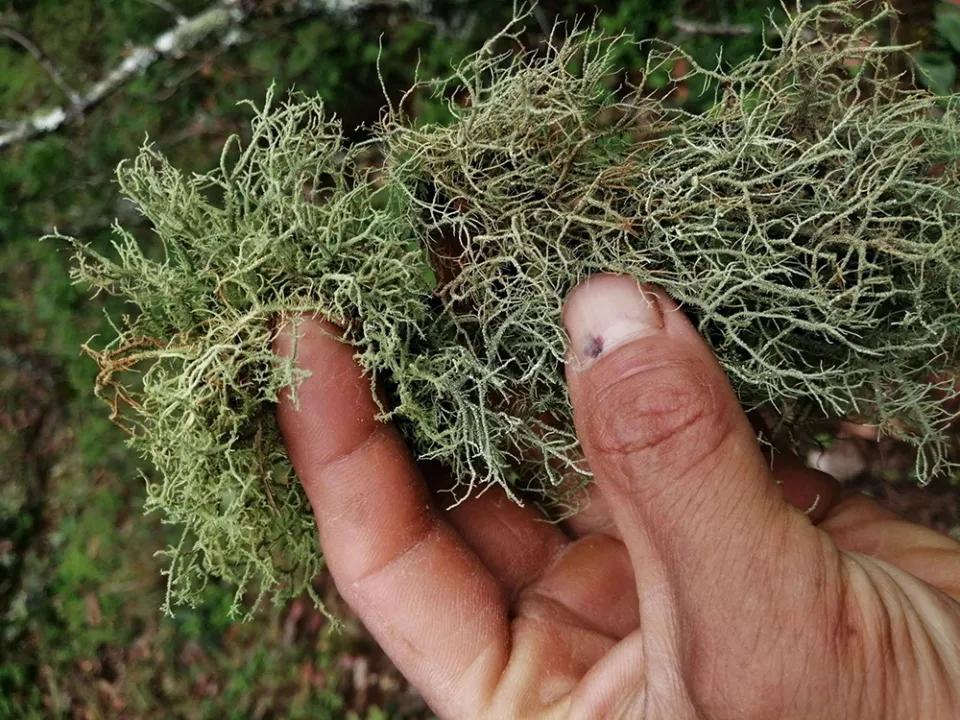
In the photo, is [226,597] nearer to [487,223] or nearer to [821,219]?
[487,223]

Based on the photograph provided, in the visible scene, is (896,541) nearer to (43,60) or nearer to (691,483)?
(691,483)

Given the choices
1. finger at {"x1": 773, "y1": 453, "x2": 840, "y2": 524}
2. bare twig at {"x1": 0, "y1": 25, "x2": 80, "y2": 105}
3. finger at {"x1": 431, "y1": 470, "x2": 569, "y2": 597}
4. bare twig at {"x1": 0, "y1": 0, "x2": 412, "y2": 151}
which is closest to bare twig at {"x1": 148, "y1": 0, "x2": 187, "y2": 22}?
bare twig at {"x1": 0, "y1": 0, "x2": 412, "y2": 151}

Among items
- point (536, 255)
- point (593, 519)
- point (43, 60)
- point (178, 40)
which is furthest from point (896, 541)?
point (43, 60)

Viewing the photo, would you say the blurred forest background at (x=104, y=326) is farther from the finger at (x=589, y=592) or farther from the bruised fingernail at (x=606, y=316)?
the bruised fingernail at (x=606, y=316)

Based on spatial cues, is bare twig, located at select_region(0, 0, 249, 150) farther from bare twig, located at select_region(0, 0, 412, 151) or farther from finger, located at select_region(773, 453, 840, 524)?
finger, located at select_region(773, 453, 840, 524)

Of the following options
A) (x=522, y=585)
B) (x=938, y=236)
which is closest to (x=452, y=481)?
(x=522, y=585)
